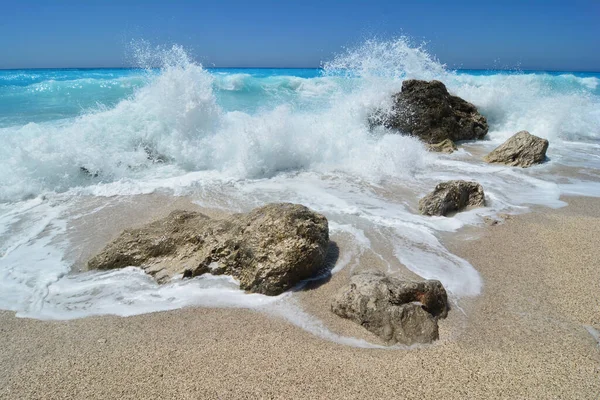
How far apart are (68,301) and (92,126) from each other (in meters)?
5.34

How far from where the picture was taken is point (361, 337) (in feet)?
7.97

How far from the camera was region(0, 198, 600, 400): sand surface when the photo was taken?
201 centimetres

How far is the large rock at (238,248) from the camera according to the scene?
9.76 feet

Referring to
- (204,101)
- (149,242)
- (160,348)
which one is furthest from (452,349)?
(204,101)

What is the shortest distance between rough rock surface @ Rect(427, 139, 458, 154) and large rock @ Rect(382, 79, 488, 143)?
31cm

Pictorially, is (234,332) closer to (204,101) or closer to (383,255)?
(383,255)

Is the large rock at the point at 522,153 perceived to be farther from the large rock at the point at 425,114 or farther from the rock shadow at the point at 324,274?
the rock shadow at the point at 324,274

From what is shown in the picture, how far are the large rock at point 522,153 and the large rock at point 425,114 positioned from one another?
1700 mm

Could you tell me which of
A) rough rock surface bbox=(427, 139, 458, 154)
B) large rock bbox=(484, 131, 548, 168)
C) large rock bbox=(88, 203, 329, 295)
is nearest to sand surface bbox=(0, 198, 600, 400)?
large rock bbox=(88, 203, 329, 295)

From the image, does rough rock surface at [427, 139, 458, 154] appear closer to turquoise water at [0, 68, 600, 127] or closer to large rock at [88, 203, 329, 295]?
large rock at [88, 203, 329, 295]

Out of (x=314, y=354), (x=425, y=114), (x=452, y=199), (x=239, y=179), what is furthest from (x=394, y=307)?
(x=425, y=114)

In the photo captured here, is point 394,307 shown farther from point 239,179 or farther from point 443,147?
point 443,147

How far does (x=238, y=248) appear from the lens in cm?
317

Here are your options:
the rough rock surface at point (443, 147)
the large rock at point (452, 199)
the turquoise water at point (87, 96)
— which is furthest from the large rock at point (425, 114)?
the turquoise water at point (87, 96)
